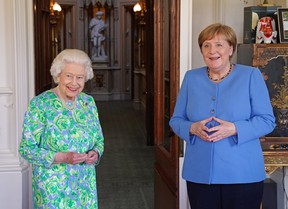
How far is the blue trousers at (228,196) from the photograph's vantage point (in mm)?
2635

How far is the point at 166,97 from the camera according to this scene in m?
4.06

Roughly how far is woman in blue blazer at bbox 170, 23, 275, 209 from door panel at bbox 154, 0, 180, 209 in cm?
100

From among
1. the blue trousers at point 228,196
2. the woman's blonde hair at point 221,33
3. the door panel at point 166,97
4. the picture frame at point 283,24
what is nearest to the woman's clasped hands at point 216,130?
the blue trousers at point 228,196

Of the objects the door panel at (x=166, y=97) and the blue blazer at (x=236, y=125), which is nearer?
the blue blazer at (x=236, y=125)

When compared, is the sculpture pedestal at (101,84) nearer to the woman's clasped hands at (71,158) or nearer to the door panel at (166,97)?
the door panel at (166,97)

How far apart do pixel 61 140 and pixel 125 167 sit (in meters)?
4.43

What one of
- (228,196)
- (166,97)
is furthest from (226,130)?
(166,97)

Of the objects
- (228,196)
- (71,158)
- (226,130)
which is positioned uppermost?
(226,130)

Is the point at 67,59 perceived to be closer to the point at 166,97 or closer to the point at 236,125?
the point at 236,125

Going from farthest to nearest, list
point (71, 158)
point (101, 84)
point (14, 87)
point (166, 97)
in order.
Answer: point (101, 84) < point (14, 87) < point (166, 97) < point (71, 158)

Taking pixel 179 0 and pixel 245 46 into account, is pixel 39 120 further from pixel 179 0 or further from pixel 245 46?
pixel 245 46

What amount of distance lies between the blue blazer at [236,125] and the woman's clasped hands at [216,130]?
0.03 meters

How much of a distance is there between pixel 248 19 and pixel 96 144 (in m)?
1.77

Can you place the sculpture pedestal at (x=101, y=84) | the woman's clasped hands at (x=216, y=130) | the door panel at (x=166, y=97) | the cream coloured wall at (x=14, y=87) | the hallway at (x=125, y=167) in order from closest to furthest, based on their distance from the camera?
the woman's clasped hands at (x=216, y=130)
the door panel at (x=166, y=97)
the cream coloured wall at (x=14, y=87)
the hallway at (x=125, y=167)
the sculpture pedestal at (x=101, y=84)
